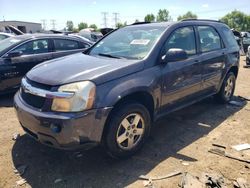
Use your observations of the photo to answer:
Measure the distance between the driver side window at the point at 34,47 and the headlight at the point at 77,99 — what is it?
3.91 meters

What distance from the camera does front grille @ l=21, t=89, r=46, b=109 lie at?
3.23 metres

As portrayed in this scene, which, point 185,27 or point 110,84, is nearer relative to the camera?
point 110,84

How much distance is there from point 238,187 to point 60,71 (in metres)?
2.50

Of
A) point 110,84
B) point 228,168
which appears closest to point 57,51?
point 110,84

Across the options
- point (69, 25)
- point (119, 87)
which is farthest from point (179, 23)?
point (69, 25)

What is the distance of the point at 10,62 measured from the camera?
6285mm

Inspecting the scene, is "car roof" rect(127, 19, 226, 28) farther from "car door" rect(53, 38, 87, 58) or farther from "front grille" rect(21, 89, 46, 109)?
"car door" rect(53, 38, 87, 58)

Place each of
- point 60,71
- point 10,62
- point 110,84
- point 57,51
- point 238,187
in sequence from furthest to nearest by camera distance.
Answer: point 57,51 → point 10,62 → point 60,71 → point 110,84 → point 238,187

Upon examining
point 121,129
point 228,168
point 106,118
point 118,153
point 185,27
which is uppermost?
point 185,27

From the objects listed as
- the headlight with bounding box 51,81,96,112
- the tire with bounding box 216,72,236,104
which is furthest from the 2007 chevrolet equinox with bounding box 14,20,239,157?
the tire with bounding box 216,72,236,104

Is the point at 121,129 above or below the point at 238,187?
above

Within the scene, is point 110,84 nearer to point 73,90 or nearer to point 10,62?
point 73,90

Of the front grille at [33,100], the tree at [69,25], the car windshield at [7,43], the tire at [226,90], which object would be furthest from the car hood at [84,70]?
the tree at [69,25]

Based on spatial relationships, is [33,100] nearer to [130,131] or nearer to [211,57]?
[130,131]
